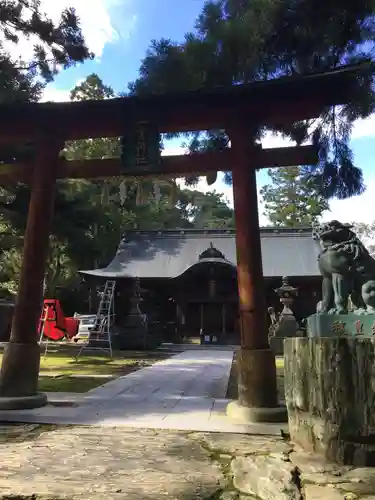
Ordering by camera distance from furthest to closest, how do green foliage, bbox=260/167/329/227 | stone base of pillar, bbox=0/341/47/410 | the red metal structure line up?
green foliage, bbox=260/167/329/227 < the red metal structure < stone base of pillar, bbox=0/341/47/410

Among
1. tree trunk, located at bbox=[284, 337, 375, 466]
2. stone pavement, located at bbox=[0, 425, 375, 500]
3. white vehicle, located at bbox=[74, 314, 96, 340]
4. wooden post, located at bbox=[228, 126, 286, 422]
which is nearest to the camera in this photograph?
stone pavement, located at bbox=[0, 425, 375, 500]

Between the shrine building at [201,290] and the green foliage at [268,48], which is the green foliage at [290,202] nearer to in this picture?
the shrine building at [201,290]

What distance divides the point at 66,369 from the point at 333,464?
24.3ft

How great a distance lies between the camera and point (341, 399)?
3344 millimetres

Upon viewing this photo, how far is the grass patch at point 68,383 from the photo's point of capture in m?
6.90

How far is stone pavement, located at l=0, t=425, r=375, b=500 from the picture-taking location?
2.77m

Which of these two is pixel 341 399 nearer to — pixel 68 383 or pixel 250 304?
pixel 250 304

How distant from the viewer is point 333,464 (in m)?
3.28

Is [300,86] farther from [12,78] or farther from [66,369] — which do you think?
[66,369]

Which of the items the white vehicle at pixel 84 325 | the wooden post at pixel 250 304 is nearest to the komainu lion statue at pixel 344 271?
the wooden post at pixel 250 304

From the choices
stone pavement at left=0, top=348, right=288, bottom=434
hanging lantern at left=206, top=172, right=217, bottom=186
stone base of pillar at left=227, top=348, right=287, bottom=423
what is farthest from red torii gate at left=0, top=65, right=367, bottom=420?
hanging lantern at left=206, top=172, right=217, bottom=186

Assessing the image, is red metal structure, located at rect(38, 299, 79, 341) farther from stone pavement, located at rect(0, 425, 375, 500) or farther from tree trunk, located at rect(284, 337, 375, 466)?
tree trunk, located at rect(284, 337, 375, 466)

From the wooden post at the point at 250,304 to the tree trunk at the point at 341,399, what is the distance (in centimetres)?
144

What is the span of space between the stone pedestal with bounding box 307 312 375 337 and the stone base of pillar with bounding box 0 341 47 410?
11.2ft
